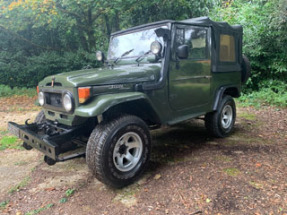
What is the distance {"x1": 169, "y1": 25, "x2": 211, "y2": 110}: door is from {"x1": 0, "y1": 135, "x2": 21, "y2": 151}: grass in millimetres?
3036

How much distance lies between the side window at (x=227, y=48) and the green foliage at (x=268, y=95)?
348cm

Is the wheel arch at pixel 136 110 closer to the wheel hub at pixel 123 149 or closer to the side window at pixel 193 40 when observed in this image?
the wheel hub at pixel 123 149

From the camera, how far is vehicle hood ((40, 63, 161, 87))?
2.78 metres

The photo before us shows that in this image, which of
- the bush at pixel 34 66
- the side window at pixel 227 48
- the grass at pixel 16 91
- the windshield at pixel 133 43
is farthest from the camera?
the bush at pixel 34 66

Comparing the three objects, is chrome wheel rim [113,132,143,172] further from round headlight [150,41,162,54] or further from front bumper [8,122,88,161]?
round headlight [150,41,162,54]

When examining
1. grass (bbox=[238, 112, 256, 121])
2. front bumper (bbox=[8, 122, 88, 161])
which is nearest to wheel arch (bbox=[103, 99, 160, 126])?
front bumper (bbox=[8, 122, 88, 161])

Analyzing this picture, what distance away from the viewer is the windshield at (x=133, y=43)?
144 inches

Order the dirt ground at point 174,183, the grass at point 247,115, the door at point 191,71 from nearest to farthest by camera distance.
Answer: the dirt ground at point 174,183 → the door at point 191,71 → the grass at point 247,115

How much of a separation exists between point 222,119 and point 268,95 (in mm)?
4295

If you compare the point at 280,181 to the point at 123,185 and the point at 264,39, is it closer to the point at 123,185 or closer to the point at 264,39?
the point at 123,185

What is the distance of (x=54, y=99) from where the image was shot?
3.18 metres

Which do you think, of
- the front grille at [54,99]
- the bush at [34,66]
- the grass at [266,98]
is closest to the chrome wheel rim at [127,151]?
the front grille at [54,99]

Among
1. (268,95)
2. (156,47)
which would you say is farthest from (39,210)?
(268,95)

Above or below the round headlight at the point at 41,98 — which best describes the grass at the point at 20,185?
below
